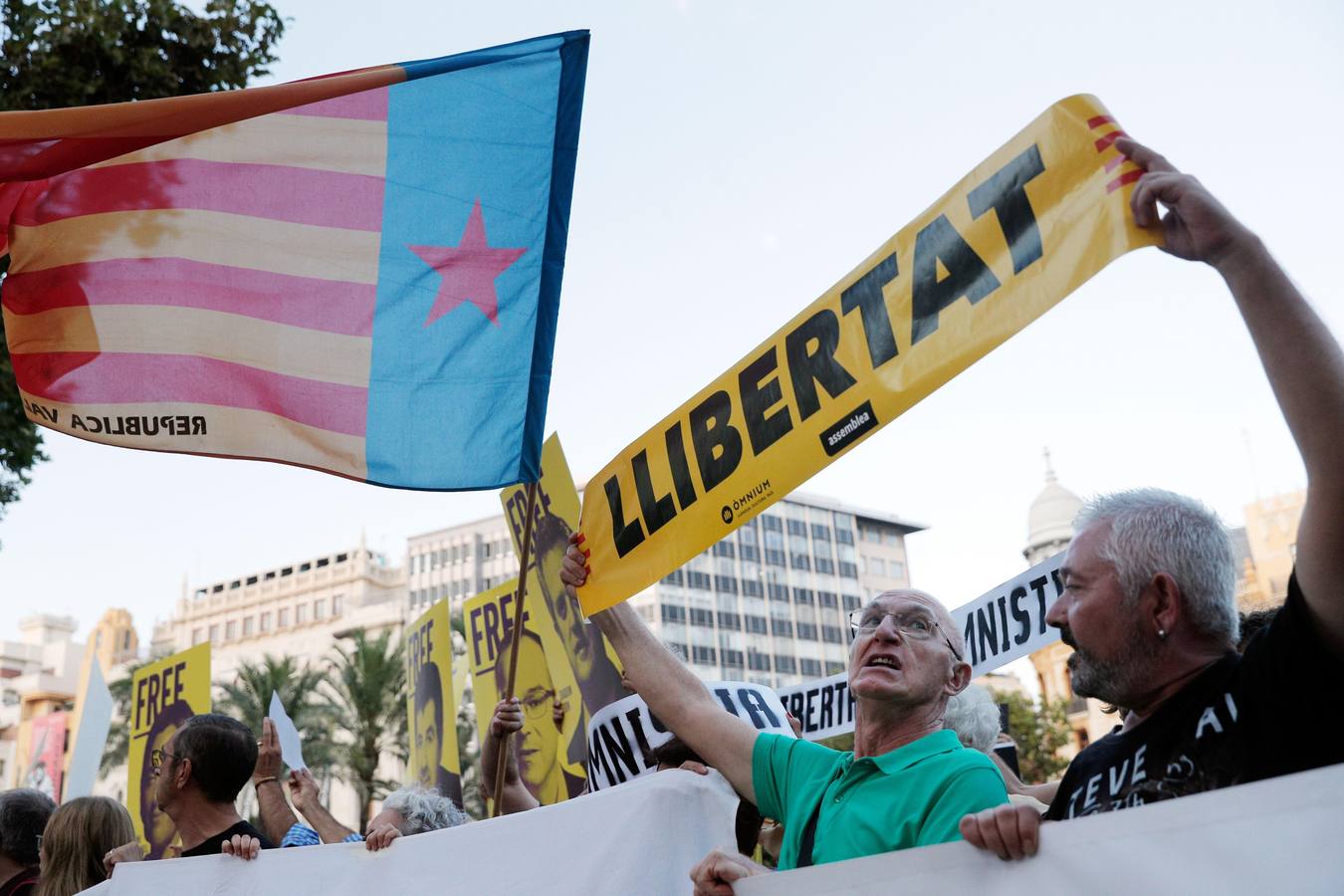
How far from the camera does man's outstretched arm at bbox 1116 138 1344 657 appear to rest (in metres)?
1.84

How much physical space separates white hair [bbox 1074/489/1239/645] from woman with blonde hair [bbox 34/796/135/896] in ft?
10.9

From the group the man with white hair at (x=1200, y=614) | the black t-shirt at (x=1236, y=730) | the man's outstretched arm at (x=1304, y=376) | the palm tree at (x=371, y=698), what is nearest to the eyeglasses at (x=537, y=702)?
the man with white hair at (x=1200, y=614)

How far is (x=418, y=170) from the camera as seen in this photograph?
454cm

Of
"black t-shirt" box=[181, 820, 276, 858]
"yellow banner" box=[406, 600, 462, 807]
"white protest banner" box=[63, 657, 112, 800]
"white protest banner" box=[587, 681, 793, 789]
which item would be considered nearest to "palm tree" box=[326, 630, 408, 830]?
"white protest banner" box=[63, 657, 112, 800]

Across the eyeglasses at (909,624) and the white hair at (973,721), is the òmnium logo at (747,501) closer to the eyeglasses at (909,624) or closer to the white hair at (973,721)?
the eyeglasses at (909,624)

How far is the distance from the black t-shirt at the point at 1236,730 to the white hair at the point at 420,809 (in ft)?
8.26

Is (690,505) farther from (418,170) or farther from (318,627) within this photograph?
(318,627)

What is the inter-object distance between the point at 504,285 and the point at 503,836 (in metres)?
1.92

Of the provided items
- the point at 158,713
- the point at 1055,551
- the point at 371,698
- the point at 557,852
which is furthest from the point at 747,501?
the point at 1055,551

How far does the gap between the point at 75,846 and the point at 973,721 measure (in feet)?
9.49

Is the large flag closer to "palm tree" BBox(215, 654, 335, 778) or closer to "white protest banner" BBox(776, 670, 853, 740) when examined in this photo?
"white protest banner" BBox(776, 670, 853, 740)

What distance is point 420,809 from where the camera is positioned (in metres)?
4.25

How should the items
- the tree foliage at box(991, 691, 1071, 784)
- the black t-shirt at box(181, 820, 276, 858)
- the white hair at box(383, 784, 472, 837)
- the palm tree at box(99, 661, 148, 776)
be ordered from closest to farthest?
the black t-shirt at box(181, 820, 276, 858)
the white hair at box(383, 784, 472, 837)
the palm tree at box(99, 661, 148, 776)
the tree foliage at box(991, 691, 1071, 784)

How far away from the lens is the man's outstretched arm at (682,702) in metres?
3.00
